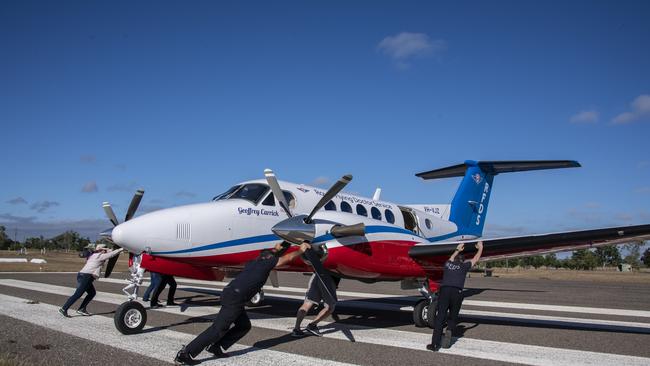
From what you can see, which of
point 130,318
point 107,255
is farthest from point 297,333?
point 107,255

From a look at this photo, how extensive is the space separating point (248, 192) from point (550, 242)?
6.76 metres

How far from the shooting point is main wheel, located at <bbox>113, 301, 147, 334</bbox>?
8.91 m

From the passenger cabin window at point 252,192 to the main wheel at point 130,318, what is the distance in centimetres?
297

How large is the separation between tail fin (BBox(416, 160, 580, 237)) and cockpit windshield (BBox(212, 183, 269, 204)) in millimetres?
8879

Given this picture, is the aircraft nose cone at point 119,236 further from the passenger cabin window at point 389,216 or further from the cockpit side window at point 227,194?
the passenger cabin window at point 389,216

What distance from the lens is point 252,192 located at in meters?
10.7

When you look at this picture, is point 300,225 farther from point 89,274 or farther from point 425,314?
point 89,274

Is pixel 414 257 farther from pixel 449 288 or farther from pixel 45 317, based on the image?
pixel 45 317

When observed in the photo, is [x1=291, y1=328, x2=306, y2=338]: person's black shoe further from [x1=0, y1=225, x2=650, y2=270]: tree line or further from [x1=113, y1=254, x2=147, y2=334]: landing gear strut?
[x1=0, y1=225, x2=650, y2=270]: tree line

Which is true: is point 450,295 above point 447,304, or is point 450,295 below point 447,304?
above

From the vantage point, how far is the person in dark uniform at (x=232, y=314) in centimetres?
652

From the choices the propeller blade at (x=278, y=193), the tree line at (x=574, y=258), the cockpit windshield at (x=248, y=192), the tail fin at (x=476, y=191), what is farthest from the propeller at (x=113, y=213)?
the tree line at (x=574, y=258)

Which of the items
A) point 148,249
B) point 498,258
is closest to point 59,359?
point 148,249

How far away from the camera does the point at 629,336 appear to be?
10.1 metres
